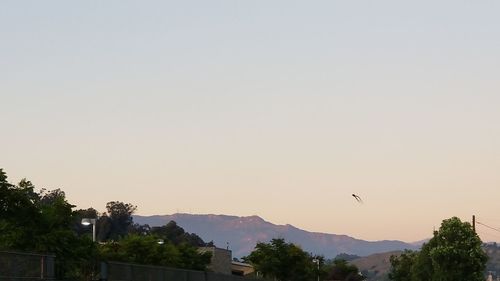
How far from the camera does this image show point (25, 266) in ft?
97.5

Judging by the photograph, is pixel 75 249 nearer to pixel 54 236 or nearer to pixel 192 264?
pixel 54 236

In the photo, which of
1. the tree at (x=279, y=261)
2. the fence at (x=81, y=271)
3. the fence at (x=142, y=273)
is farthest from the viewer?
the tree at (x=279, y=261)

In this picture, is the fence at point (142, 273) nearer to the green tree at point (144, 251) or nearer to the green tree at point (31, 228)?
the green tree at point (31, 228)

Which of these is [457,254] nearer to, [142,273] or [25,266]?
[142,273]

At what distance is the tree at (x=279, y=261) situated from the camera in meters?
118

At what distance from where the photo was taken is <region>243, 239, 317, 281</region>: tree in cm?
11844

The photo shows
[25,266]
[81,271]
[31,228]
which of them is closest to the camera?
[25,266]

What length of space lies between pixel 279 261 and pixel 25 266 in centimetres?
9073

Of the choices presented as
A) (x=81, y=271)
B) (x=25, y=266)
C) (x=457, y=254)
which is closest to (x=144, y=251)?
(x=457, y=254)

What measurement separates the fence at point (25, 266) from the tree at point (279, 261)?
3447 inches

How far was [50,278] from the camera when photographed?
31.5m

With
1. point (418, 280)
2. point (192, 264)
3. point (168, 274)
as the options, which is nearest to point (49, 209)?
point (168, 274)

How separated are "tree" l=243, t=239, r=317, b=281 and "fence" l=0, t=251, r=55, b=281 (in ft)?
287

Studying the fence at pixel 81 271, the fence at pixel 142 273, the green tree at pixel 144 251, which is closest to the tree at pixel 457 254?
the green tree at pixel 144 251
